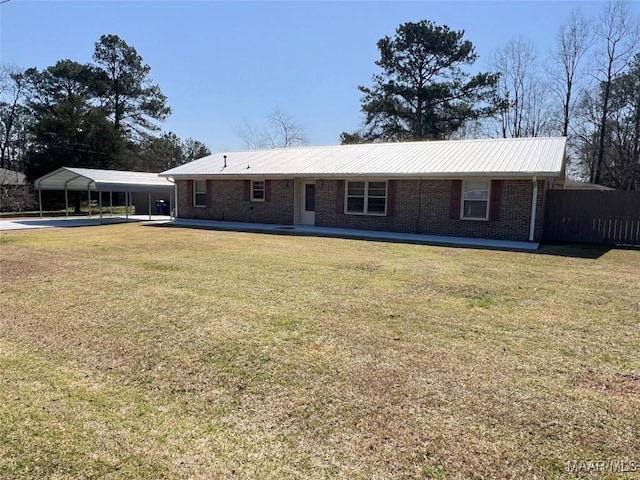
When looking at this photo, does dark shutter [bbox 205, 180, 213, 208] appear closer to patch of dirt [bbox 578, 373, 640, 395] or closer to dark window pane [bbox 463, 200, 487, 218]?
dark window pane [bbox 463, 200, 487, 218]

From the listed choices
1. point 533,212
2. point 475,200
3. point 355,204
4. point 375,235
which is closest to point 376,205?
point 355,204

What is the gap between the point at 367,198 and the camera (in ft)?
55.0

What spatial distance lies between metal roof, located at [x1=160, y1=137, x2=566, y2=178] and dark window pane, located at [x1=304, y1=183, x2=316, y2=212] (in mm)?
847

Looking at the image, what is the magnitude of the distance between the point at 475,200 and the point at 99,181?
16965 millimetres

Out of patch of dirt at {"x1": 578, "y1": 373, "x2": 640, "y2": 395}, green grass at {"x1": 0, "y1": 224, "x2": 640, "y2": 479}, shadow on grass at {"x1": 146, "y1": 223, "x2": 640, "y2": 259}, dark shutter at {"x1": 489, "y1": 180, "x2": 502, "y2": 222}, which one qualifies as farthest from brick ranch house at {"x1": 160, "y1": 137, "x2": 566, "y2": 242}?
patch of dirt at {"x1": 578, "y1": 373, "x2": 640, "y2": 395}

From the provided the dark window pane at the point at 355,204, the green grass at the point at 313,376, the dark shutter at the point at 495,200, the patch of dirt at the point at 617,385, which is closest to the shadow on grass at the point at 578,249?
the dark shutter at the point at 495,200

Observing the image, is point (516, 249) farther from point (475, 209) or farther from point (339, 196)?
point (339, 196)

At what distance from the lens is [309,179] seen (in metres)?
18.4

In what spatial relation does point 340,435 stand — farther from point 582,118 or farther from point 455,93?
point 582,118

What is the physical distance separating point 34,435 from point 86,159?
3488cm

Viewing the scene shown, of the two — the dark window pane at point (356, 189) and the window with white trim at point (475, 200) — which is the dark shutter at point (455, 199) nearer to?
the window with white trim at point (475, 200)

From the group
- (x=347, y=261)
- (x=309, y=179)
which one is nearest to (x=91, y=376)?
(x=347, y=261)

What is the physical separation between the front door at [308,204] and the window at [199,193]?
18.4 feet

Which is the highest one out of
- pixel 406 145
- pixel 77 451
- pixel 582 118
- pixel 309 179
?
pixel 582 118
